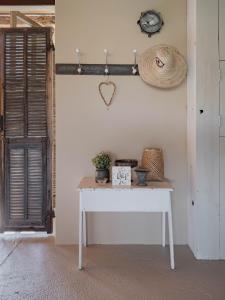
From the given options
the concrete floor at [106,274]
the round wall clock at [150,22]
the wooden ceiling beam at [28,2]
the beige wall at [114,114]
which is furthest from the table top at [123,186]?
the wooden ceiling beam at [28,2]

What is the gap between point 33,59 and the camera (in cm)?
337

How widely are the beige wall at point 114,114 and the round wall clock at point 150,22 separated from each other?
5 centimetres

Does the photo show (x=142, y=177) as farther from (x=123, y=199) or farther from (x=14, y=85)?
(x=14, y=85)

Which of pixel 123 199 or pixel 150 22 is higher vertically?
pixel 150 22

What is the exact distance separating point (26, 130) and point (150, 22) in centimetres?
162

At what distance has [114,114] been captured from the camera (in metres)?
3.08

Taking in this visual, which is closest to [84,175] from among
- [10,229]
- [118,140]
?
[118,140]

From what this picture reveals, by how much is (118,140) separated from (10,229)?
1.50 meters

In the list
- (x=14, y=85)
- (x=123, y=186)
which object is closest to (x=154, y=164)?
(x=123, y=186)

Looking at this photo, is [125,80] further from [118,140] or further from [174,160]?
[174,160]

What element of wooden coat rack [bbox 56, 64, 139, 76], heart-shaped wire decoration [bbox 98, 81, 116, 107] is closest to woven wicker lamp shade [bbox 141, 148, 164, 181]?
heart-shaped wire decoration [bbox 98, 81, 116, 107]

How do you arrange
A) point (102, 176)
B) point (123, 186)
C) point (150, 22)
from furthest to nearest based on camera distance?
point (150, 22) < point (102, 176) < point (123, 186)

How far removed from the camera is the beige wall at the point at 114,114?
3051 millimetres

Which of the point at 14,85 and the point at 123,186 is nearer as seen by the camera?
the point at 123,186
